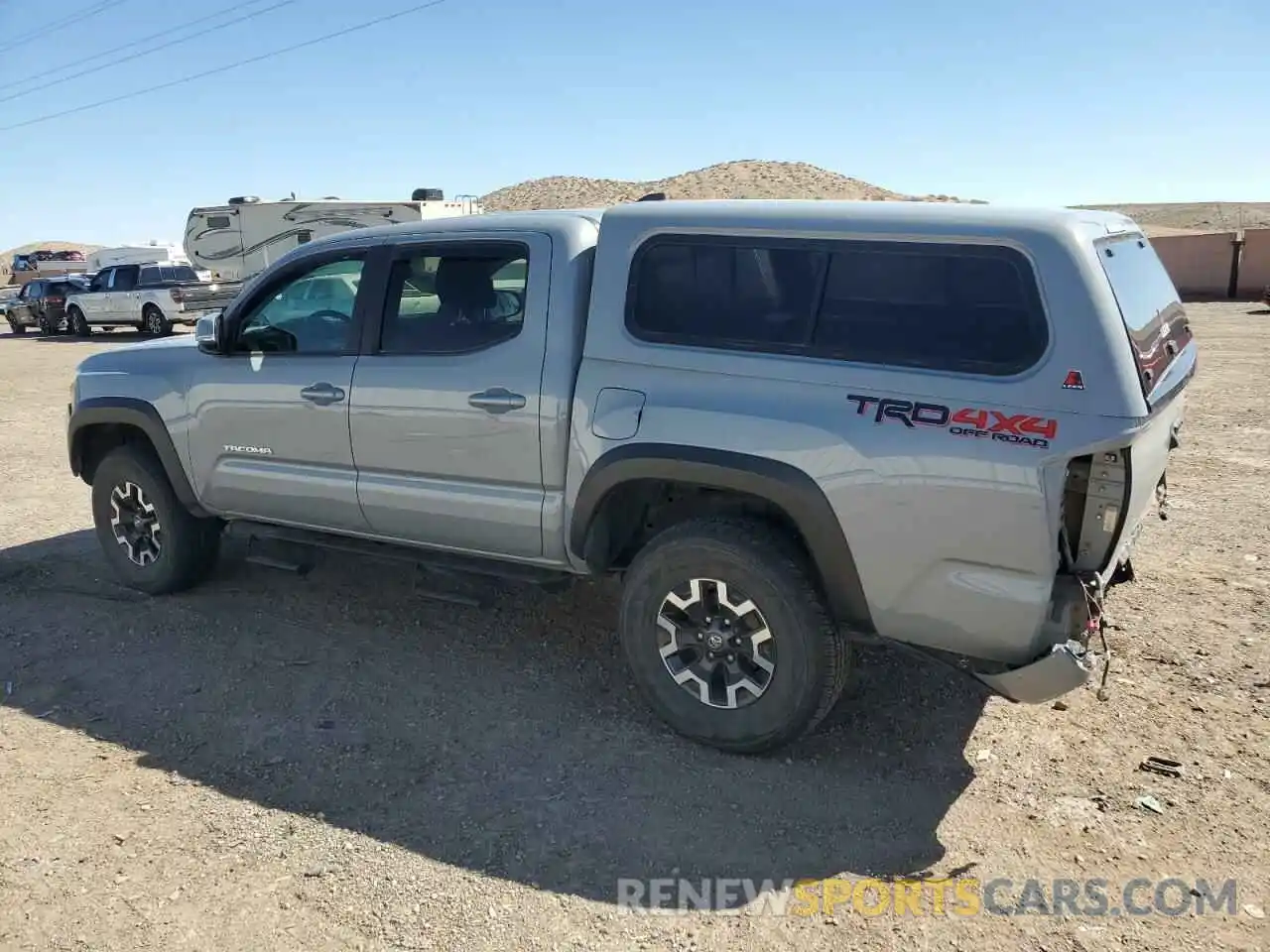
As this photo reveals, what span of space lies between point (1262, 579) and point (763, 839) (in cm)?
373

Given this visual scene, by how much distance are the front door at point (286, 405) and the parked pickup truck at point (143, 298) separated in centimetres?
1964

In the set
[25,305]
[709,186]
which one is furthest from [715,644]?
[709,186]

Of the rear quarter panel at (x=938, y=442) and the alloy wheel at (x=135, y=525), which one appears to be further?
the alloy wheel at (x=135, y=525)

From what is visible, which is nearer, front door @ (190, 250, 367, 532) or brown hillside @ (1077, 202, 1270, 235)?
front door @ (190, 250, 367, 532)

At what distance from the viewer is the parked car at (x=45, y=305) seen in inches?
1072

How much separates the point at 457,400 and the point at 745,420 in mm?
1378

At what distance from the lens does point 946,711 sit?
420 cm

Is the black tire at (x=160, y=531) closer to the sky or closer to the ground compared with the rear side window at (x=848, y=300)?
closer to the ground

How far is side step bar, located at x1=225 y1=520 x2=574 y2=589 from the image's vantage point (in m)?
4.38

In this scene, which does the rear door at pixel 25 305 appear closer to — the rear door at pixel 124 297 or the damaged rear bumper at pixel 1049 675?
the rear door at pixel 124 297

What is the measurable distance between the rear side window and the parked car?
27.6m

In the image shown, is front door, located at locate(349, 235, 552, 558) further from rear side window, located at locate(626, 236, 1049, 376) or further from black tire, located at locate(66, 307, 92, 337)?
black tire, located at locate(66, 307, 92, 337)

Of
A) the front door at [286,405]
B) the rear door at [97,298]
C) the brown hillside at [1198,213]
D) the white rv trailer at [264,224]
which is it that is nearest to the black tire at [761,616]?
the front door at [286,405]

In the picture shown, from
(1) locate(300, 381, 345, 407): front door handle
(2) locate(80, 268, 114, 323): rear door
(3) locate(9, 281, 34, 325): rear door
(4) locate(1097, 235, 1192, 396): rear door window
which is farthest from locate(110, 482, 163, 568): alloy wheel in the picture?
(3) locate(9, 281, 34, 325): rear door
